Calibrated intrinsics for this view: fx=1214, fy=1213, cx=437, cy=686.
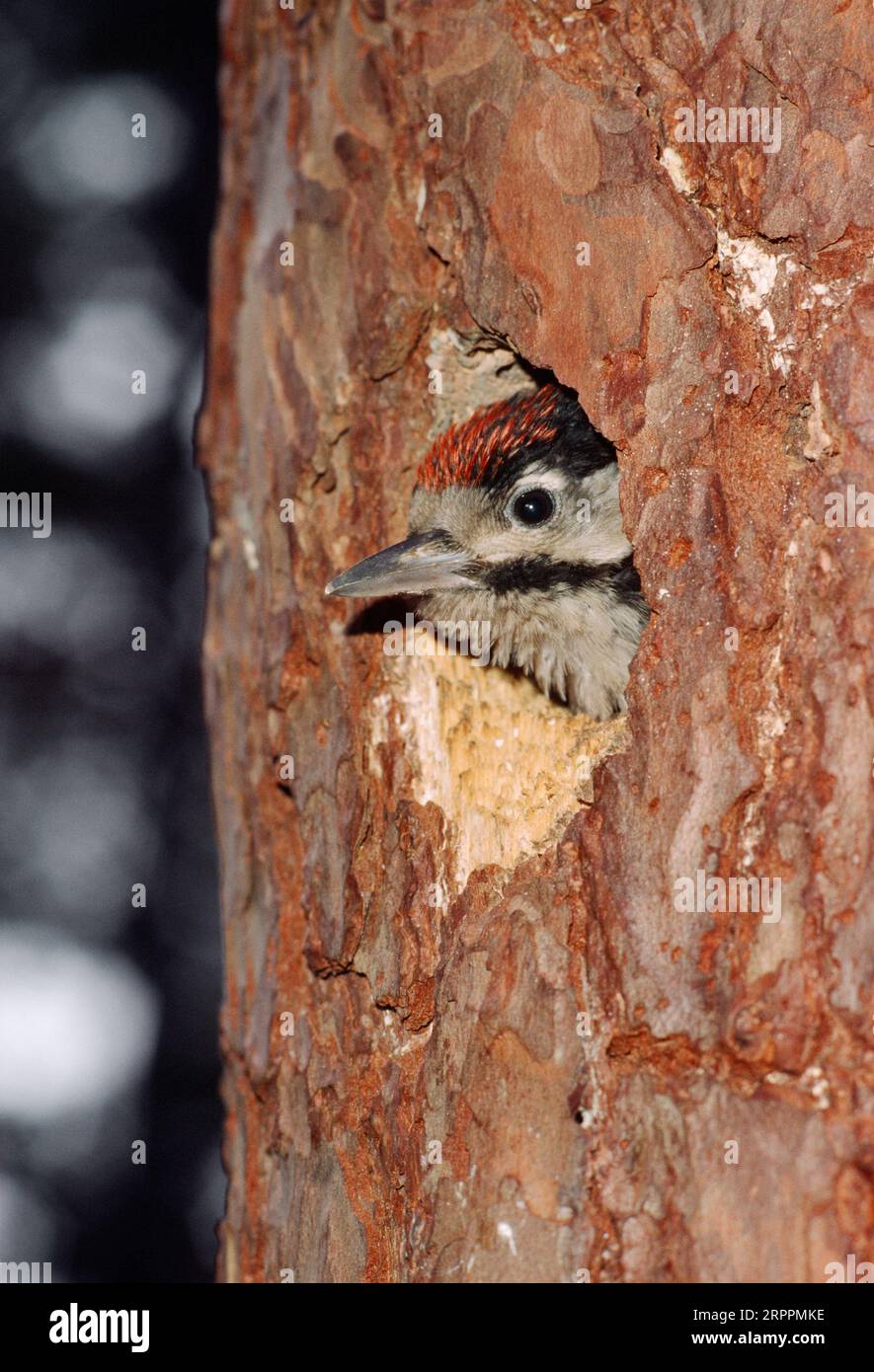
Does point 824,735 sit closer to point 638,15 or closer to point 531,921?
point 531,921

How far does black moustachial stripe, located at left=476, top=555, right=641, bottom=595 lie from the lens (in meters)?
2.40

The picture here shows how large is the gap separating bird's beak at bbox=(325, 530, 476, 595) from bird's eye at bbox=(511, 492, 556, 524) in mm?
141

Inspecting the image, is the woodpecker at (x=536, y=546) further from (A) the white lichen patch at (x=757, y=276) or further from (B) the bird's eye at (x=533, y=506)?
(A) the white lichen patch at (x=757, y=276)

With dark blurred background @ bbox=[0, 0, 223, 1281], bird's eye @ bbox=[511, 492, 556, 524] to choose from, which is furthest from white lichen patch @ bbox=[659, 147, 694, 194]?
dark blurred background @ bbox=[0, 0, 223, 1281]

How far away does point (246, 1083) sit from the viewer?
2480 millimetres

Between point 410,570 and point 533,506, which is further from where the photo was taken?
point 533,506

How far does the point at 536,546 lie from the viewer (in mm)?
2422

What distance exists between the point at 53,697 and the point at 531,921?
2.63 m

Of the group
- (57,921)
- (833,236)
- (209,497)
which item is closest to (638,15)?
(833,236)

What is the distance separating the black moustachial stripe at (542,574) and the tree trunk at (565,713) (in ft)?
0.61

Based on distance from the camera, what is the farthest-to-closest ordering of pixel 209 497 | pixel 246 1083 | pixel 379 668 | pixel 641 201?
pixel 209 497, pixel 246 1083, pixel 379 668, pixel 641 201

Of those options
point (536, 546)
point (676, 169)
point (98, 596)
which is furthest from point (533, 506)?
point (98, 596)

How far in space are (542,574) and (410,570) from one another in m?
0.32

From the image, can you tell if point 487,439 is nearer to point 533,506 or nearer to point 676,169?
point 533,506
